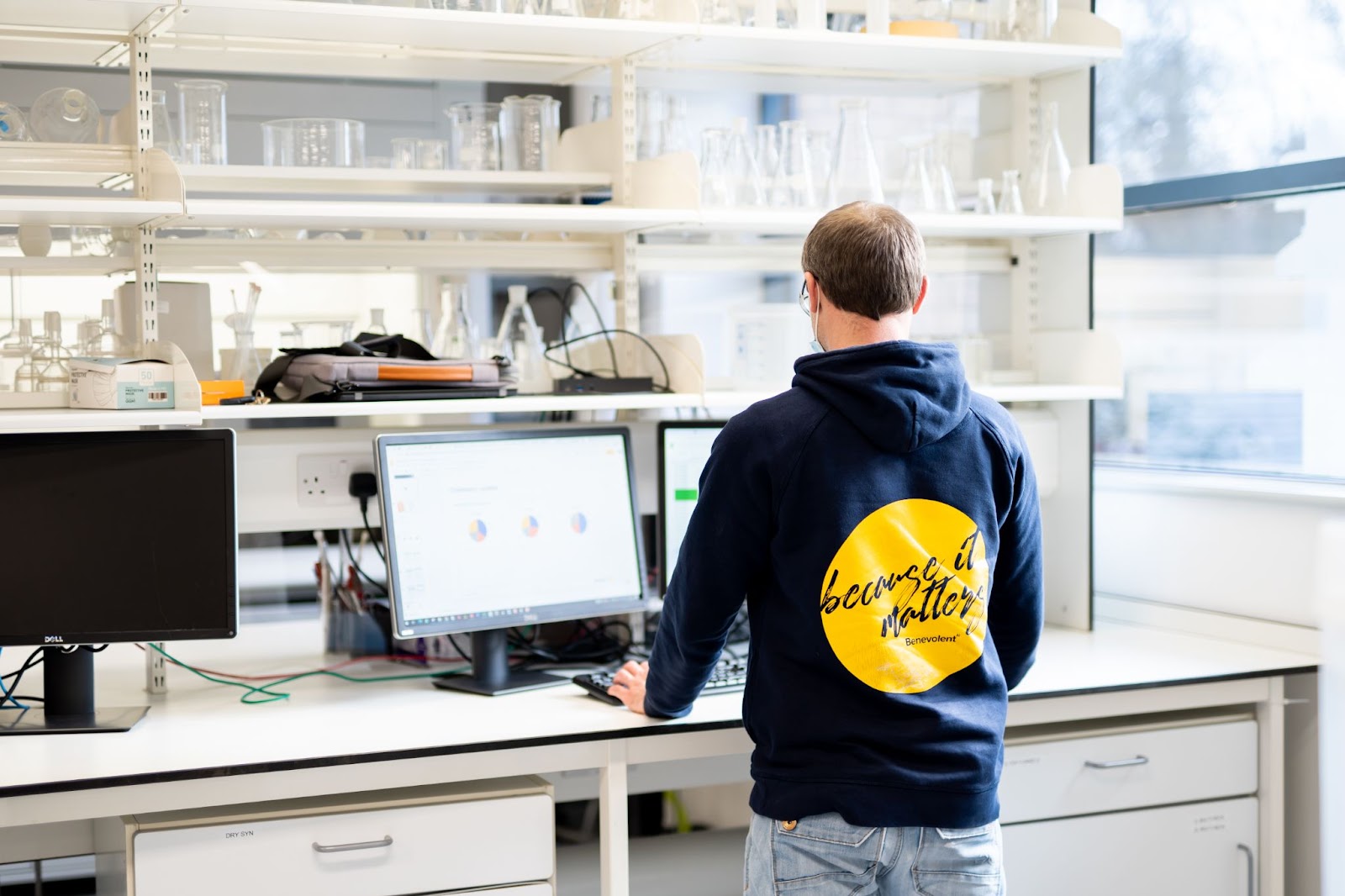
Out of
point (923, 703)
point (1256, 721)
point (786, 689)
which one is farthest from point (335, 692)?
point (1256, 721)

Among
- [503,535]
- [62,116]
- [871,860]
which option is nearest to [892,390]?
[871,860]

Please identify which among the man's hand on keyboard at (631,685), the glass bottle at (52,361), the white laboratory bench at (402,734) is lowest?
the white laboratory bench at (402,734)

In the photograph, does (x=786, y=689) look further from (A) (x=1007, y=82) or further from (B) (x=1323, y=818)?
(A) (x=1007, y=82)

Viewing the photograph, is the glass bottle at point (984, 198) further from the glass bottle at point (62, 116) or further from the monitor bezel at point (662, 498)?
the glass bottle at point (62, 116)

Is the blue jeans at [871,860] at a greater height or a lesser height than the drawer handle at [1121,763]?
greater

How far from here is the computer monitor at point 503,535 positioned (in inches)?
84.9

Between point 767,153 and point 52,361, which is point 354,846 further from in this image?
point 767,153

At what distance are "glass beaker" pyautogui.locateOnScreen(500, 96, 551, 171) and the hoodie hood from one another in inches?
44.8

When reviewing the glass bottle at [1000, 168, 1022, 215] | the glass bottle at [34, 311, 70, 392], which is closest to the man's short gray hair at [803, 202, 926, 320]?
the glass bottle at [1000, 168, 1022, 215]

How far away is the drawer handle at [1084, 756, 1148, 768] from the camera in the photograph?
7.58 ft

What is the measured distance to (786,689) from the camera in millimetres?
1645

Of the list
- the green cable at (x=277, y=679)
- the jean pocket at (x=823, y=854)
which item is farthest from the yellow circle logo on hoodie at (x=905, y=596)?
the green cable at (x=277, y=679)

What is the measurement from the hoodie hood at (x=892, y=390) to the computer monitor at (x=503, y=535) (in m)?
0.79

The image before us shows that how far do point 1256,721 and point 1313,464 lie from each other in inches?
21.1
